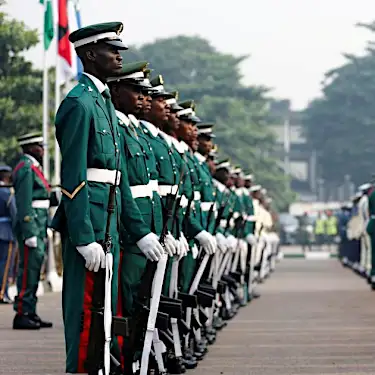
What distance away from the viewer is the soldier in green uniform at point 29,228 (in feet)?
49.8

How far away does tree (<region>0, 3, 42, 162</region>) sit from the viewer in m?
31.0

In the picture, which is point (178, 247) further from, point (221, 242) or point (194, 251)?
point (221, 242)

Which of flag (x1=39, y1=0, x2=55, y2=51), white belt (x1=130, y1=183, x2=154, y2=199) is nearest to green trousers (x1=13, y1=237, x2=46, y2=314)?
white belt (x1=130, y1=183, x2=154, y2=199)

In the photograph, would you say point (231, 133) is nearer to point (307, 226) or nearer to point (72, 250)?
point (307, 226)

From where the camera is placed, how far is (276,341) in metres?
14.5

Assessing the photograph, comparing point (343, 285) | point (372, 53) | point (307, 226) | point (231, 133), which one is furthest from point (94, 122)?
point (372, 53)

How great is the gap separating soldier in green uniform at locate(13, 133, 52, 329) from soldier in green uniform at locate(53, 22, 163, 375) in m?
5.88

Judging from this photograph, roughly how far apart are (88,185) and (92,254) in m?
0.50

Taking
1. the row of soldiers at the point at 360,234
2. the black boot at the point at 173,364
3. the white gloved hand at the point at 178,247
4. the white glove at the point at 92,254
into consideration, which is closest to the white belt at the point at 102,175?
the white glove at the point at 92,254

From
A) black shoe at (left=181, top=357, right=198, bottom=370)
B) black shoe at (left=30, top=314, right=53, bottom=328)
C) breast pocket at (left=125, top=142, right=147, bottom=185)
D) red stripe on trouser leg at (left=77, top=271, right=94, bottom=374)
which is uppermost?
breast pocket at (left=125, top=142, right=147, bottom=185)

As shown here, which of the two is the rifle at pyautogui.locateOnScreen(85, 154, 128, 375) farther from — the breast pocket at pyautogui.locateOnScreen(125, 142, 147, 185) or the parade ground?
the parade ground

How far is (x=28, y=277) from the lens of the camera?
49.8 feet

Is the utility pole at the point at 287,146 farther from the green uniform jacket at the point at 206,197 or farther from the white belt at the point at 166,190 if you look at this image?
the white belt at the point at 166,190

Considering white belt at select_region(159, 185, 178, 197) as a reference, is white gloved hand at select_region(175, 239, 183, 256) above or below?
below
